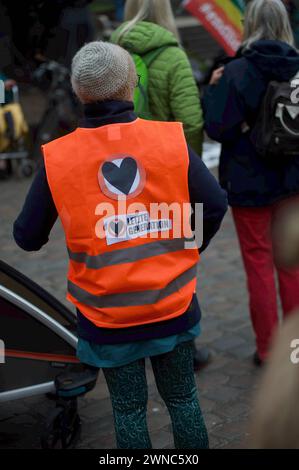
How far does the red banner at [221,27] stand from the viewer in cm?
586

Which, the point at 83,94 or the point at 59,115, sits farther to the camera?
the point at 59,115

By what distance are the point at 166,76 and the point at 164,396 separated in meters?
1.84

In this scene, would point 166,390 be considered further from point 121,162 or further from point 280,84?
point 280,84

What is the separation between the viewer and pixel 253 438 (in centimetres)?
163

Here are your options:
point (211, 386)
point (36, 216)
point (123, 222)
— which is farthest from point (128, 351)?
point (211, 386)

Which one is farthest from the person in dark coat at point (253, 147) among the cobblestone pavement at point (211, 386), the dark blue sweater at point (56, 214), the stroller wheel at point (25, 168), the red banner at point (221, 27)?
the stroller wheel at point (25, 168)

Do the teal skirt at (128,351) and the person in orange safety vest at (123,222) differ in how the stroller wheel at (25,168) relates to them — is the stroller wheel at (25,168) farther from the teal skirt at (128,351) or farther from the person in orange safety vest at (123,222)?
the teal skirt at (128,351)

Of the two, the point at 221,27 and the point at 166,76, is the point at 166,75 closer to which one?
the point at 166,76

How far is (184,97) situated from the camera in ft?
14.8

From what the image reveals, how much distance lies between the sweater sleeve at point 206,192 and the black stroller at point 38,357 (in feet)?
3.16

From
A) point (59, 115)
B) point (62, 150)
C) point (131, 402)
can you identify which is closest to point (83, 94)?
point (62, 150)

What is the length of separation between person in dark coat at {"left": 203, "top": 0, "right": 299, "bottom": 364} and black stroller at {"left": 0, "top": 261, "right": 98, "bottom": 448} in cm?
111
